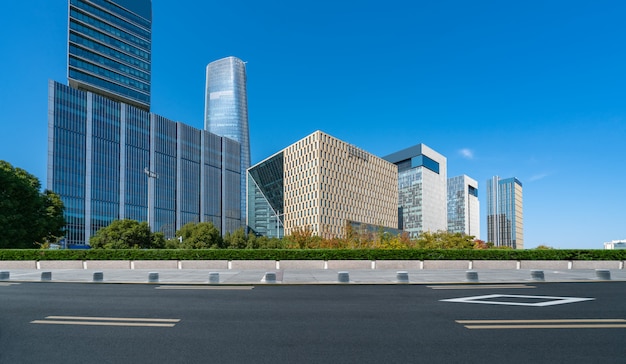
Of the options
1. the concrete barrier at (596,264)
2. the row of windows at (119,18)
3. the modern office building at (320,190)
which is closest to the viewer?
the concrete barrier at (596,264)

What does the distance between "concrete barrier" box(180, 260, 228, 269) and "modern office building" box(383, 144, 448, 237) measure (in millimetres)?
129297

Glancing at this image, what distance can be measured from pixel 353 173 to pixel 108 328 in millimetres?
108455

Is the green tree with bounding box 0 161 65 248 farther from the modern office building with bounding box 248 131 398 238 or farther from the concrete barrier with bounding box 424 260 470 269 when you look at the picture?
the modern office building with bounding box 248 131 398 238

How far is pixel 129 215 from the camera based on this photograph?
9756cm

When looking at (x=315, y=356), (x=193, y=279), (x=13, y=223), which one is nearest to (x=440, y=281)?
(x=193, y=279)

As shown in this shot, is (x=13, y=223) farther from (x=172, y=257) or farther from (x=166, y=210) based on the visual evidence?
(x=166, y=210)

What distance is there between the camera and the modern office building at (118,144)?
8569cm

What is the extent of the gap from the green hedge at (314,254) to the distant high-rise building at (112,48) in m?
82.5

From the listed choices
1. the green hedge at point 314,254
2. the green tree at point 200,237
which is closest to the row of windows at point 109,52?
the green tree at point 200,237

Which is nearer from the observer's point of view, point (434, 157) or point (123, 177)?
point (123, 177)

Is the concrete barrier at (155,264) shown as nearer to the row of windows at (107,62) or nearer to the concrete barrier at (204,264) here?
the concrete barrier at (204,264)

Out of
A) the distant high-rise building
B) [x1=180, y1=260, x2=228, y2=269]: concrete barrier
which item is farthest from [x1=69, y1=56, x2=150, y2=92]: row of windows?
[x1=180, y1=260, x2=228, y2=269]: concrete barrier

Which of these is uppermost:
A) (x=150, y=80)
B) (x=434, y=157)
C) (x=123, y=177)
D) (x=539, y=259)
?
(x=150, y=80)

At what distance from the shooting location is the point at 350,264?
26.7 m
